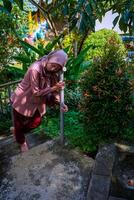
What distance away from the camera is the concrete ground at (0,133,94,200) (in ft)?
10.8

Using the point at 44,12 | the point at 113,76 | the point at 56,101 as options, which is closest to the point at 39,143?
the point at 56,101

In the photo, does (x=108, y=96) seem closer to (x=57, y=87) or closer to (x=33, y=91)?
(x=57, y=87)

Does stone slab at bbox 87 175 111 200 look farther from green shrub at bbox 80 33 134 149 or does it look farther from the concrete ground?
green shrub at bbox 80 33 134 149

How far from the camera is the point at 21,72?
227 inches

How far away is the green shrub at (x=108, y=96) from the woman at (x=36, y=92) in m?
0.37

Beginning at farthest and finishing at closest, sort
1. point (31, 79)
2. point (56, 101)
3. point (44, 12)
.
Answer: point (44, 12) → point (56, 101) → point (31, 79)

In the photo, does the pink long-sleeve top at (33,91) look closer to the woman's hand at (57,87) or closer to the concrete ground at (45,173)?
the woman's hand at (57,87)

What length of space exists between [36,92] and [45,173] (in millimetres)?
1001

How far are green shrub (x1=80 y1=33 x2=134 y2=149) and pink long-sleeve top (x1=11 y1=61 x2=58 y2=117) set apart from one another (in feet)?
1.69

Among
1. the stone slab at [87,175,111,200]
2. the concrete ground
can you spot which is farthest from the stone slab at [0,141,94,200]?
the stone slab at [87,175,111,200]

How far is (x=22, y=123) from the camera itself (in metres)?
4.12

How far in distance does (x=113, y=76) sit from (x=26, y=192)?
5.68 ft

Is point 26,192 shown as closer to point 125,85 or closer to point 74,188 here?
point 74,188

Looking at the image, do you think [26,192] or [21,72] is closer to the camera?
[26,192]
